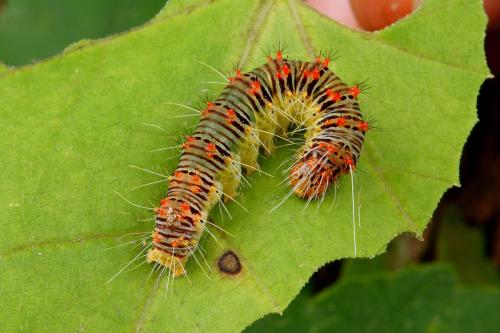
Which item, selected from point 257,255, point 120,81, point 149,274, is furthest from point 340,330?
point 120,81

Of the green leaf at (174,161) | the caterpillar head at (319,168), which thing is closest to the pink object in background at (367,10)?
the green leaf at (174,161)

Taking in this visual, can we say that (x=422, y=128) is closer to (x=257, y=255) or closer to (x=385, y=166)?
(x=385, y=166)

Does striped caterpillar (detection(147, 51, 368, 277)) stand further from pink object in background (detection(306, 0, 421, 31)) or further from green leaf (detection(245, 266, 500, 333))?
green leaf (detection(245, 266, 500, 333))

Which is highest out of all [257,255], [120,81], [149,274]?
[120,81]

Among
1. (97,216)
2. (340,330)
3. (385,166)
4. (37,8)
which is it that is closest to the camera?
(97,216)

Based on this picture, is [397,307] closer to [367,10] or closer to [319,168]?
[319,168]

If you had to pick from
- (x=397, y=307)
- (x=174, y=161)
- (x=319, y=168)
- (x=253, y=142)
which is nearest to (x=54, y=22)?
(x=174, y=161)

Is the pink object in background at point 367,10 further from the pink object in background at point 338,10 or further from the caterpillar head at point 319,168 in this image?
the caterpillar head at point 319,168
